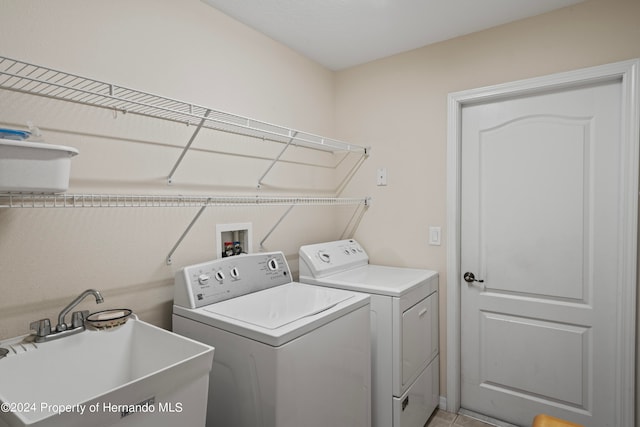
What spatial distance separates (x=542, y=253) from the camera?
2.05m

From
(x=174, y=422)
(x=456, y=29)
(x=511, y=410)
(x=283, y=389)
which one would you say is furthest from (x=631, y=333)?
(x=174, y=422)

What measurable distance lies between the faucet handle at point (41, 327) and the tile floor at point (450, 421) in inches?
82.8

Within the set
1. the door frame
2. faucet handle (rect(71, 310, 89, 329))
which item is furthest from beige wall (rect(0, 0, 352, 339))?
the door frame

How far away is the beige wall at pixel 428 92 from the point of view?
6.10 ft

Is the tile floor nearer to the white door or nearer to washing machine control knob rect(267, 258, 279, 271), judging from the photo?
the white door

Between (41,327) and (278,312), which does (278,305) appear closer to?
(278,312)

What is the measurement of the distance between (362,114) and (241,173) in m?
1.17

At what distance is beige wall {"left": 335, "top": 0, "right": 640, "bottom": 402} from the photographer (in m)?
1.86

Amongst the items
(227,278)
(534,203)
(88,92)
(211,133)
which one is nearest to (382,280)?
(227,278)

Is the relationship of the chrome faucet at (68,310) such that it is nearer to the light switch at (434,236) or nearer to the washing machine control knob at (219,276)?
the washing machine control knob at (219,276)

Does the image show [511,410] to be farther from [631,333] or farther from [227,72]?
[227,72]

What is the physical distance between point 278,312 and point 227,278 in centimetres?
38

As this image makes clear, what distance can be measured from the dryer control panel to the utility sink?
3.35 ft

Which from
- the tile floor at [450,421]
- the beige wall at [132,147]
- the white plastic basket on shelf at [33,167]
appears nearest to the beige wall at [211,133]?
the beige wall at [132,147]
